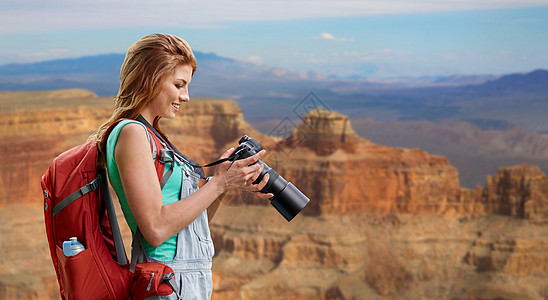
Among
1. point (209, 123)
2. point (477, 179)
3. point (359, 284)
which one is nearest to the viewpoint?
point (359, 284)

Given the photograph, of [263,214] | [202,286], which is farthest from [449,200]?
[202,286]

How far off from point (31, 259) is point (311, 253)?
60.4 feet

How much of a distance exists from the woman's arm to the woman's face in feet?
0.86

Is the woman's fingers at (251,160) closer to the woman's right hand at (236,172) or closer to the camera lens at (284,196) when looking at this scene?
the woman's right hand at (236,172)

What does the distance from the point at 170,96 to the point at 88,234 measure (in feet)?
2.26

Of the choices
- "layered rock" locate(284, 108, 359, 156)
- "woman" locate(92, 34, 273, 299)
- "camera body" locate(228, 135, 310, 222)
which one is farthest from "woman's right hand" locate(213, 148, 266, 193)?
"layered rock" locate(284, 108, 359, 156)

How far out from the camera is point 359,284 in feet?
139

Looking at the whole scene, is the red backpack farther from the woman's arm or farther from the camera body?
the camera body

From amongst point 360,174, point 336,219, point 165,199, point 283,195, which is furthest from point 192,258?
point 360,174

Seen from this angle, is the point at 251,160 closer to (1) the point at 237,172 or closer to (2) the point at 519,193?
(1) the point at 237,172

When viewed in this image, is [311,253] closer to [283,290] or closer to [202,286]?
[283,290]

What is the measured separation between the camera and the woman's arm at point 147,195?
247cm

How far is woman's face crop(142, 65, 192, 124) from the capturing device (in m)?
2.74

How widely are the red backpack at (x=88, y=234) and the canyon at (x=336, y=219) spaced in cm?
3640
